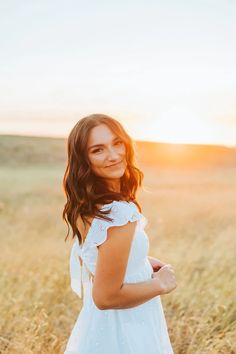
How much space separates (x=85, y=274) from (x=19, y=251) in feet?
14.3

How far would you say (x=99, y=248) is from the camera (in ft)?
7.82

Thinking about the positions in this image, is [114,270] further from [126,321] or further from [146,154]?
[146,154]

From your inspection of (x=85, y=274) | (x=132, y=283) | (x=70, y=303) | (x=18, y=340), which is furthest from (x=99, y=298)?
(x=70, y=303)

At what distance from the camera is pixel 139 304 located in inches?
100

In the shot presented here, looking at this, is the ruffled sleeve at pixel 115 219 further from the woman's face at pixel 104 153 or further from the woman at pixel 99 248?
the woman's face at pixel 104 153

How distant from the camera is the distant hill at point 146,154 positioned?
1428 inches

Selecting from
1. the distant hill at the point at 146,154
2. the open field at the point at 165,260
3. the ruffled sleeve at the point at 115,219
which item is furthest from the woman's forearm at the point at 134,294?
the distant hill at the point at 146,154

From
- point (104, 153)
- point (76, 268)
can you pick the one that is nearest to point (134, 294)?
point (76, 268)

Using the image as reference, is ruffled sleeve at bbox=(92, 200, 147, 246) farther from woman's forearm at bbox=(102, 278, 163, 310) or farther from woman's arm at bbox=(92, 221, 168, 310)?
woman's forearm at bbox=(102, 278, 163, 310)

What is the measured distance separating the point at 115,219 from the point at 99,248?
14cm

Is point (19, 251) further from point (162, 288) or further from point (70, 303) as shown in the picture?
point (162, 288)

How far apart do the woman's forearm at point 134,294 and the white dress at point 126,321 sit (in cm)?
7

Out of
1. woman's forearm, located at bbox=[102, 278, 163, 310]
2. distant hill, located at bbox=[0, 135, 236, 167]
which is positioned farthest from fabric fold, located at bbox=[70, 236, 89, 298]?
distant hill, located at bbox=[0, 135, 236, 167]

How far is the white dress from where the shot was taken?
253 cm
